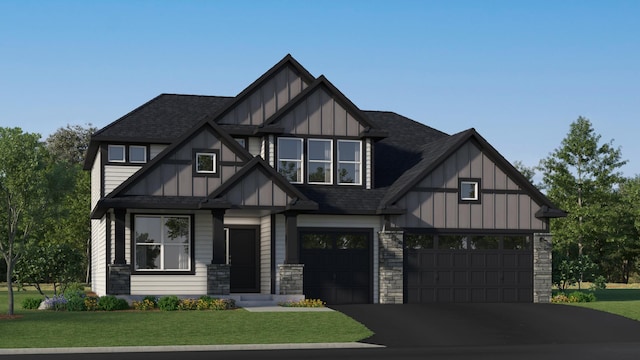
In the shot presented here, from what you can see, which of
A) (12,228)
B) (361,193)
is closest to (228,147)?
(361,193)

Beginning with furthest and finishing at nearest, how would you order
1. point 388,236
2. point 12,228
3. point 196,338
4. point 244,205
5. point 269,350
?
point 388,236 < point 244,205 < point 12,228 < point 196,338 < point 269,350

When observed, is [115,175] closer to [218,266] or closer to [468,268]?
[218,266]

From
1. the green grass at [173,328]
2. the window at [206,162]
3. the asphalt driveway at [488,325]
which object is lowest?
the asphalt driveway at [488,325]

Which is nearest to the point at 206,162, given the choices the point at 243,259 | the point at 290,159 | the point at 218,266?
the point at 290,159

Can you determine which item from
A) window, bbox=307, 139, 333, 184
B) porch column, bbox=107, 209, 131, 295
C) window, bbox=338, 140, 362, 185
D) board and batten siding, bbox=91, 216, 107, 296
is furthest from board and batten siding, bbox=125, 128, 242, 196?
window, bbox=338, 140, 362, 185

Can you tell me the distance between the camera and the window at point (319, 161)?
34844 mm

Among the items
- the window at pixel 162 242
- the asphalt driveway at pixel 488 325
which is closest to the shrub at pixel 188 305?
the window at pixel 162 242

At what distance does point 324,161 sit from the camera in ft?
115

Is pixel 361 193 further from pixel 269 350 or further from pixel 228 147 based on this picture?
pixel 269 350

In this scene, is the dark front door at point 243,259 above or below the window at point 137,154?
below

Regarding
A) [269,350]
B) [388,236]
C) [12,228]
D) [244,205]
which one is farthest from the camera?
[388,236]

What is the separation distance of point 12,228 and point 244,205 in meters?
7.71

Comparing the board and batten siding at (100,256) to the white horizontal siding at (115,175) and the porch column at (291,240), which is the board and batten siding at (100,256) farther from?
the porch column at (291,240)

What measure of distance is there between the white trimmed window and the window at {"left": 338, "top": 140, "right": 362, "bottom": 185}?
8.33m
